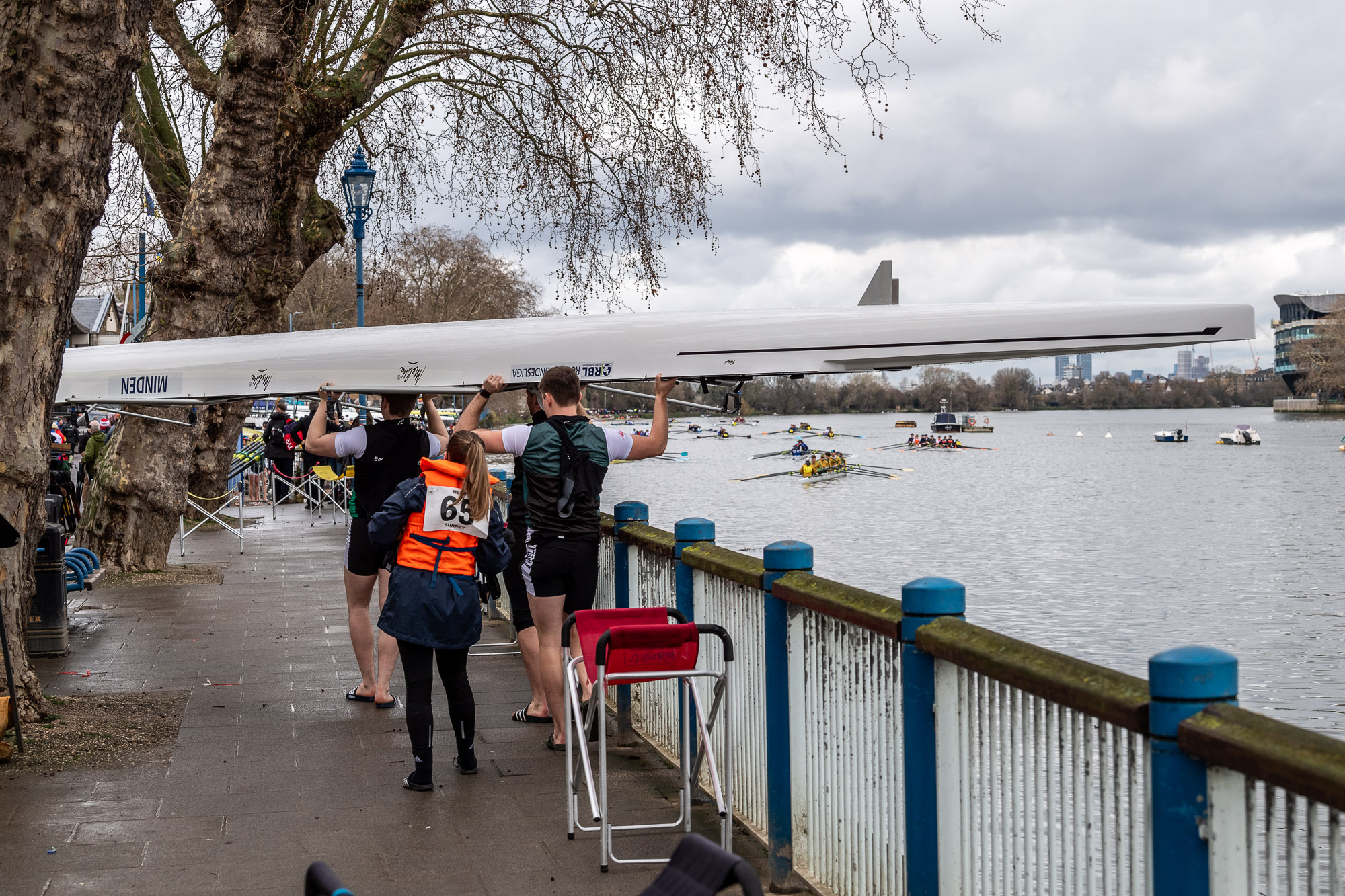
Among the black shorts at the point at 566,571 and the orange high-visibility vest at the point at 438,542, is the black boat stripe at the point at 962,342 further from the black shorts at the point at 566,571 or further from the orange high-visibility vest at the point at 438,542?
the orange high-visibility vest at the point at 438,542

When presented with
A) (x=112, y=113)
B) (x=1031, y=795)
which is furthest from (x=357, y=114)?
(x=1031, y=795)

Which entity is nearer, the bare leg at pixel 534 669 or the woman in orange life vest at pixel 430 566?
the woman in orange life vest at pixel 430 566

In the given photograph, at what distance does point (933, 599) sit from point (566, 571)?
3097 millimetres

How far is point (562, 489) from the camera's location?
6766mm

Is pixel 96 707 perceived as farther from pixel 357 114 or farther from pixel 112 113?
pixel 357 114

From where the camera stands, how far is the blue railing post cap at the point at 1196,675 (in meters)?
2.71

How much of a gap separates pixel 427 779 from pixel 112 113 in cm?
398

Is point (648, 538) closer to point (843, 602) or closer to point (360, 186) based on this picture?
point (843, 602)

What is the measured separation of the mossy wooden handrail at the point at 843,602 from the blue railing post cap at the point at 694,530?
1.30 meters

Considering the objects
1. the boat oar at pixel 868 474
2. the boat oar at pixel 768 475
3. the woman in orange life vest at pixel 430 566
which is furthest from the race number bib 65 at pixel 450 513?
the boat oar at pixel 868 474

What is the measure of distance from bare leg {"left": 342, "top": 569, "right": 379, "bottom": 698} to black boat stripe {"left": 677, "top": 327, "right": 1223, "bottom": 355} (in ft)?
8.00

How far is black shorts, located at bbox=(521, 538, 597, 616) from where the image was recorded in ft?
22.3

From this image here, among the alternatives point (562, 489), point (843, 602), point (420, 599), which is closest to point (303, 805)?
point (420, 599)

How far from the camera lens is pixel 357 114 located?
18.4m
